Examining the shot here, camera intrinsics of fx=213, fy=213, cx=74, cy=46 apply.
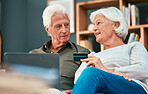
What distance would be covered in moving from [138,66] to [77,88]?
563 millimetres

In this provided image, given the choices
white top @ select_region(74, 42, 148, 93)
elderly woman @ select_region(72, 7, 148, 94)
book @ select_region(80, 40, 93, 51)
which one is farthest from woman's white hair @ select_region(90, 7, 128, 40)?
book @ select_region(80, 40, 93, 51)

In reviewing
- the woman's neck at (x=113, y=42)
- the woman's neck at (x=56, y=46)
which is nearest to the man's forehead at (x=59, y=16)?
the woman's neck at (x=56, y=46)

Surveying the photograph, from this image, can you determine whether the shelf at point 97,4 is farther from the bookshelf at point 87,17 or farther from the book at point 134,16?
the book at point 134,16

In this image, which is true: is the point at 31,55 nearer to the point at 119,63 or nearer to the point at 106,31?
the point at 119,63

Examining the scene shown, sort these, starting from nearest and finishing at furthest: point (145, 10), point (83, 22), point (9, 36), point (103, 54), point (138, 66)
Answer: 1. point (138, 66)
2. point (103, 54)
3. point (145, 10)
4. point (83, 22)
5. point (9, 36)

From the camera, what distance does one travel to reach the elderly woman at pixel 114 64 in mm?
1035

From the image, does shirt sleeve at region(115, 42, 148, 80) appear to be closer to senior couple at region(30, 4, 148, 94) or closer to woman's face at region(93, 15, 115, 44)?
senior couple at region(30, 4, 148, 94)

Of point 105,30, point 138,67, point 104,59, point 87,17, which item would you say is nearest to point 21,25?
point 87,17

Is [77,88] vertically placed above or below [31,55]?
below

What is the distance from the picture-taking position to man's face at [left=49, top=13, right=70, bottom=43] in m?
1.89

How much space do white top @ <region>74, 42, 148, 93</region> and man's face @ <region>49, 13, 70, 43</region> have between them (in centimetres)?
35

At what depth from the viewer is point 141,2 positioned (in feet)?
9.53

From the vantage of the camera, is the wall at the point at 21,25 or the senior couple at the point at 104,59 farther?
the wall at the point at 21,25

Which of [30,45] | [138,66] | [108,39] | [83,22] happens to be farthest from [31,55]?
[30,45]
